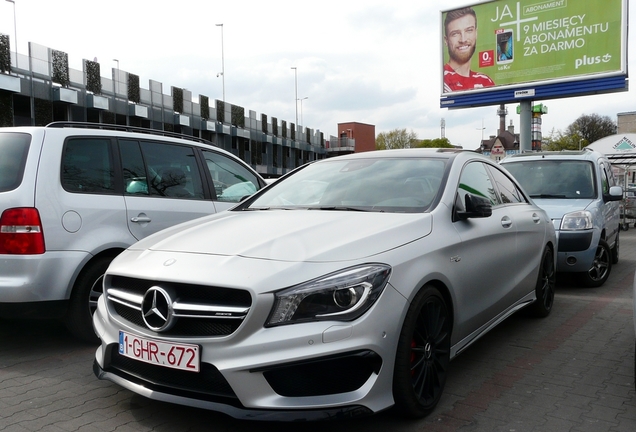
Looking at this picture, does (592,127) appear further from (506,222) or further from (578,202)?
(506,222)

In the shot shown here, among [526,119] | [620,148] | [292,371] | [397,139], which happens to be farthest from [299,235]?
[397,139]

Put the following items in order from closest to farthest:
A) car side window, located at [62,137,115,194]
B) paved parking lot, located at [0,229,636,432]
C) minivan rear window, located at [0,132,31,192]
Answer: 1. paved parking lot, located at [0,229,636,432]
2. minivan rear window, located at [0,132,31,192]
3. car side window, located at [62,137,115,194]

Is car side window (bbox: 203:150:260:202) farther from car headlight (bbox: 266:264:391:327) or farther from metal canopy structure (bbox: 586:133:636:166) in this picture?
metal canopy structure (bbox: 586:133:636:166)

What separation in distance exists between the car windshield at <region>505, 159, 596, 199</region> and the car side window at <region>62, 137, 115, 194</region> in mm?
5579

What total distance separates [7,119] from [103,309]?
25.5 m

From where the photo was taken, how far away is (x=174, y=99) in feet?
123

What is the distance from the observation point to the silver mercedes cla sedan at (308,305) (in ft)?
9.07

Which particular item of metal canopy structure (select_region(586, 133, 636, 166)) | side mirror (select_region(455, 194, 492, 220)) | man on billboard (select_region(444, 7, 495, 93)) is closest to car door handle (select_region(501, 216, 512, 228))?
side mirror (select_region(455, 194, 492, 220))

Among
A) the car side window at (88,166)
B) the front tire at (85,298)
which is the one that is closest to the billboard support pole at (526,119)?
the car side window at (88,166)

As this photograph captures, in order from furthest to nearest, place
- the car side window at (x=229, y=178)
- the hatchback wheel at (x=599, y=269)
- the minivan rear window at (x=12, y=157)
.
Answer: the hatchback wheel at (x=599, y=269)
the car side window at (x=229, y=178)
the minivan rear window at (x=12, y=157)

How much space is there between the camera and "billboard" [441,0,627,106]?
24125 millimetres

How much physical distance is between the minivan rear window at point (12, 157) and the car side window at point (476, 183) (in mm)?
3155

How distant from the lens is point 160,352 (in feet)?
9.61

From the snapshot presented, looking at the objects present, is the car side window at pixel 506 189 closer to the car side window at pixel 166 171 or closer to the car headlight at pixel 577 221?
the car headlight at pixel 577 221
